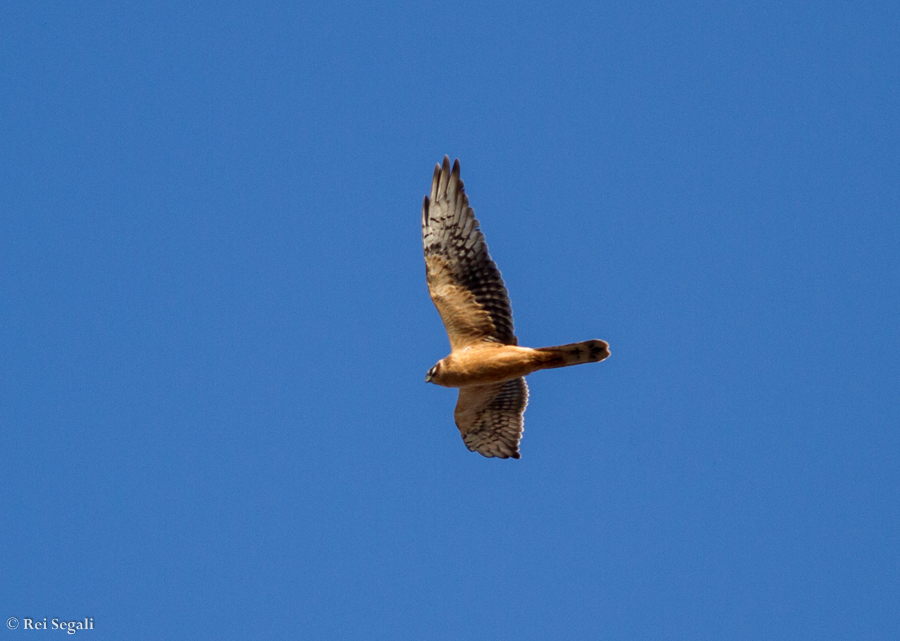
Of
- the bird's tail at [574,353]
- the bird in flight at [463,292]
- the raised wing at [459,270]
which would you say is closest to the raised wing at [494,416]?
the bird in flight at [463,292]

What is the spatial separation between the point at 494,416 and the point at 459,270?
2.66 meters

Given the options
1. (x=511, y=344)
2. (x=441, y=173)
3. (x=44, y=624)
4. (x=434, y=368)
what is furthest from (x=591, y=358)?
(x=44, y=624)

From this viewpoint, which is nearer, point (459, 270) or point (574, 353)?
point (574, 353)

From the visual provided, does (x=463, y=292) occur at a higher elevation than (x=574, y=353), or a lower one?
higher

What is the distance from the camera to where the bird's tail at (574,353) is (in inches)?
518

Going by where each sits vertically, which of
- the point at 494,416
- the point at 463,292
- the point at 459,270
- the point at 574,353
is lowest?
the point at 494,416

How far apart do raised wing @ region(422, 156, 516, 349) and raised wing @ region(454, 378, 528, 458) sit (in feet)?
4.45

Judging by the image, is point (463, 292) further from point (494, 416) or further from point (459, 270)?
point (494, 416)

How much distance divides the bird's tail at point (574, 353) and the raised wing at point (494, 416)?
5.98 ft

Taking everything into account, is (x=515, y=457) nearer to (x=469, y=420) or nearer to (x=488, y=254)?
(x=469, y=420)

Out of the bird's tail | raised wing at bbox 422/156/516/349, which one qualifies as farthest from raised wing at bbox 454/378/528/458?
the bird's tail

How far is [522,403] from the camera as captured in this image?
1545 cm

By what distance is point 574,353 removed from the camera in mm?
13281

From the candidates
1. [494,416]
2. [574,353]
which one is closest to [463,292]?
[574,353]
